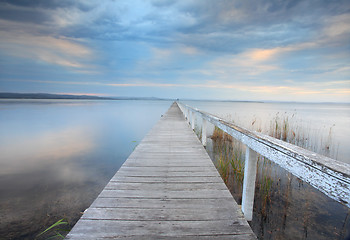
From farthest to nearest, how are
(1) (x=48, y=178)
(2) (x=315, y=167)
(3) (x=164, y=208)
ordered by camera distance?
(1) (x=48, y=178), (3) (x=164, y=208), (2) (x=315, y=167)

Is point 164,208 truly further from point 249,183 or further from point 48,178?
point 48,178

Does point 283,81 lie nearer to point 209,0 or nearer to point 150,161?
point 209,0

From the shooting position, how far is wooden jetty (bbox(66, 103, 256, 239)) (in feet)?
4.53

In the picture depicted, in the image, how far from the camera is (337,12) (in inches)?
267

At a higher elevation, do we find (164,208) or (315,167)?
(315,167)

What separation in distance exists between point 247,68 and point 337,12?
30761mm

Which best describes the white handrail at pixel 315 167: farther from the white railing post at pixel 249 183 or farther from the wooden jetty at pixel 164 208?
the wooden jetty at pixel 164 208

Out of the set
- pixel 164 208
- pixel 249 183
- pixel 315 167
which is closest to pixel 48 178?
pixel 164 208

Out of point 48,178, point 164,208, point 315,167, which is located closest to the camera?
point 315,167

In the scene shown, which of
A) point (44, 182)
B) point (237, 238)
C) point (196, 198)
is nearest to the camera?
point (237, 238)

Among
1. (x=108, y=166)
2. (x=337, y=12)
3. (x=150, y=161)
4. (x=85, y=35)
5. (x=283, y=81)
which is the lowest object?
(x=108, y=166)

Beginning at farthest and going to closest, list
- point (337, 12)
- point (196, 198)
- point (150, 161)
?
point (337, 12) < point (150, 161) < point (196, 198)

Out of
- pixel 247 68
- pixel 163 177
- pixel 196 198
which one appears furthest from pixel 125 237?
pixel 247 68

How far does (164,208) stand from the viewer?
1.72 m
